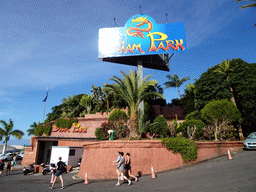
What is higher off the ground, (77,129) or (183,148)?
(77,129)

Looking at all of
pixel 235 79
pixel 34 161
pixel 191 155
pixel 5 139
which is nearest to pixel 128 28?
pixel 235 79

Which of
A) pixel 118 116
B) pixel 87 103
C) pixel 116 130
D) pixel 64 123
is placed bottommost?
pixel 116 130

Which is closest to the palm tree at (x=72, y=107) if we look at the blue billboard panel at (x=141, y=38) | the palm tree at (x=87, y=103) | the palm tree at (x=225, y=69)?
the palm tree at (x=87, y=103)

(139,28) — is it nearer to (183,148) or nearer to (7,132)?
(183,148)

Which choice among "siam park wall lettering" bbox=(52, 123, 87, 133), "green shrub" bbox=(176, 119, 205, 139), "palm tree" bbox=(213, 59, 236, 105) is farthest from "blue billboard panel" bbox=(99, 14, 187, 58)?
"green shrub" bbox=(176, 119, 205, 139)

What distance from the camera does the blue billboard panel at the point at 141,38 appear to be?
28422 mm

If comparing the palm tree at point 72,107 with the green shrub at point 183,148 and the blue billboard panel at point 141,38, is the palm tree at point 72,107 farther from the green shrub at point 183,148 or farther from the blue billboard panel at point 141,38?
the green shrub at point 183,148

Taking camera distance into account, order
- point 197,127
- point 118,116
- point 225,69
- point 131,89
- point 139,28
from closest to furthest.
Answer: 1. point 131,89
2. point 197,127
3. point 225,69
4. point 118,116
5. point 139,28

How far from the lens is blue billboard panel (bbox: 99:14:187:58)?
28422 mm

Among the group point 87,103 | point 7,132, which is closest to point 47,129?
point 87,103

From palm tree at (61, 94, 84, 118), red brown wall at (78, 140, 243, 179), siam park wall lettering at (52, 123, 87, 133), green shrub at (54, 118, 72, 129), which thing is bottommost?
red brown wall at (78, 140, 243, 179)

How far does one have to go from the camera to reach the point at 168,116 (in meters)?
29.7

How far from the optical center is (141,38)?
29250mm

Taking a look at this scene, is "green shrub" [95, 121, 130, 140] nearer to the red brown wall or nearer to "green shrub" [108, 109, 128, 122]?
"green shrub" [108, 109, 128, 122]
